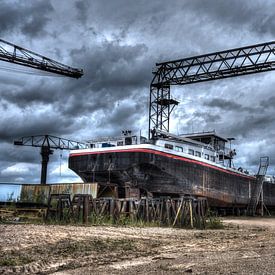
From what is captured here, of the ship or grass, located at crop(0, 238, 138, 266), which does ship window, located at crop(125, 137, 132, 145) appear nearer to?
the ship

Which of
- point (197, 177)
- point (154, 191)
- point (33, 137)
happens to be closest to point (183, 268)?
point (154, 191)

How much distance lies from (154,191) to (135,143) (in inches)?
160

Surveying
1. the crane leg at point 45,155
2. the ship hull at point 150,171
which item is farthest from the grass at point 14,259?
the crane leg at point 45,155

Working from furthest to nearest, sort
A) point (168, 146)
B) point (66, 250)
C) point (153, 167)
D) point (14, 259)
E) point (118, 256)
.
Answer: point (168, 146)
point (153, 167)
point (66, 250)
point (118, 256)
point (14, 259)

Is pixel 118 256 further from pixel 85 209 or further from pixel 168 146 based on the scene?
pixel 168 146

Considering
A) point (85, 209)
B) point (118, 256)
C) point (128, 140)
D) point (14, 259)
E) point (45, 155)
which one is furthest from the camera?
point (45, 155)

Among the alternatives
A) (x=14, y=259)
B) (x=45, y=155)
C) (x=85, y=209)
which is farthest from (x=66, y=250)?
(x=45, y=155)

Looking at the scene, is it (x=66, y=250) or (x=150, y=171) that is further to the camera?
(x=150, y=171)

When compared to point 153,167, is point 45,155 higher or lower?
higher

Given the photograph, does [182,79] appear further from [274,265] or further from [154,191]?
[274,265]

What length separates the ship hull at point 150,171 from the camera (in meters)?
30.6

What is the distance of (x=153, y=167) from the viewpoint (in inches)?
1210

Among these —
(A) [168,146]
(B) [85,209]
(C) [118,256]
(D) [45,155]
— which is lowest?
(C) [118,256]

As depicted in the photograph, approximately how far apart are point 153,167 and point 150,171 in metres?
0.37
